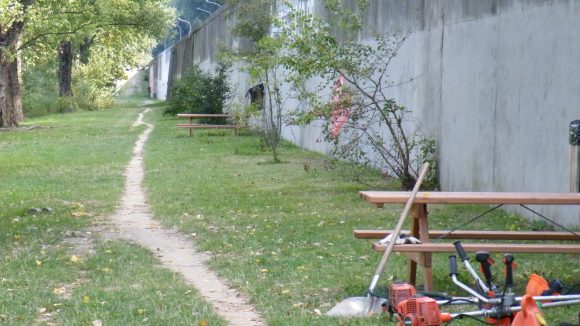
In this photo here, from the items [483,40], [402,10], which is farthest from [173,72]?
[483,40]

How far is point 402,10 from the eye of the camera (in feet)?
56.6

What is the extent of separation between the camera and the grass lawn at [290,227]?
309 inches

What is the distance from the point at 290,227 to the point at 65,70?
42057 millimetres

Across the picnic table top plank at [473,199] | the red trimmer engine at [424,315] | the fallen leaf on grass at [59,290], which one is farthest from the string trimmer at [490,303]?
the fallen leaf on grass at [59,290]

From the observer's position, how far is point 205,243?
10516 mm

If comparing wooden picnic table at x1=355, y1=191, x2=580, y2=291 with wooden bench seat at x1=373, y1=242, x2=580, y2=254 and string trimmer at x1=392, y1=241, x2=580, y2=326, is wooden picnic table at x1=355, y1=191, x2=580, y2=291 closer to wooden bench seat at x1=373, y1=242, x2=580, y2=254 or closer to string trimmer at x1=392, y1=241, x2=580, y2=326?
wooden bench seat at x1=373, y1=242, x2=580, y2=254

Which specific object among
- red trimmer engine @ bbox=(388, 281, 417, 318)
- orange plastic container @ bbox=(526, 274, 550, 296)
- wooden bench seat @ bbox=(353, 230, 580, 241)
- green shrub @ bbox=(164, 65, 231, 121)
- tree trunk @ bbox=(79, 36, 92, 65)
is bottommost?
red trimmer engine @ bbox=(388, 281, 417, 318)

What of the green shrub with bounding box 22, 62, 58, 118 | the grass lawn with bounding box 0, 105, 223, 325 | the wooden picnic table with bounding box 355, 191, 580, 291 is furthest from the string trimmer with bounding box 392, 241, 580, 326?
the green shrub with bounding box 22, 62, 58, 118

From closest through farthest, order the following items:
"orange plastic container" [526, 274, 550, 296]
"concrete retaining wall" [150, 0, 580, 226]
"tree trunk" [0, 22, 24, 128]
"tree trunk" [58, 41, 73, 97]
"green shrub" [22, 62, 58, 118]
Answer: "orange plastic container" [526, 274, 550, 296] → "concrete retaining wall" [150, 0, 580, 226] → "tree trunk" [0, 22, 24, 128] → "green shrub" [22, 62, 58, 118] → "tree trunk" [58, 41, 73, 97]

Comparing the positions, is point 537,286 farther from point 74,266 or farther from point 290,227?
point 290,227

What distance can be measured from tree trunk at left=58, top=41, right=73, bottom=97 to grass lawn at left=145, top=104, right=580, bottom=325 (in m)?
30.8

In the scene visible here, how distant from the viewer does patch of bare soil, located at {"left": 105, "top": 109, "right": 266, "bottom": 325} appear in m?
7.40

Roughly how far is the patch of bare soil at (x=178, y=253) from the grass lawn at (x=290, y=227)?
0.12 meters

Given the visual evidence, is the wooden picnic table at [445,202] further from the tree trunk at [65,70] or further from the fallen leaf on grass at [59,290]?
the tree trunk at [65,70]
